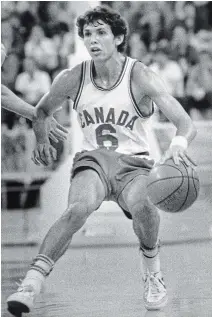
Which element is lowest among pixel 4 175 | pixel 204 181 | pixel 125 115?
pixel 125 115

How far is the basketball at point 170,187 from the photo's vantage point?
515 centimetres

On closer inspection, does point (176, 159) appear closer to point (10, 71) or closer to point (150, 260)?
point (150, 260)

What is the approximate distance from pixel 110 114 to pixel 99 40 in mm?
461

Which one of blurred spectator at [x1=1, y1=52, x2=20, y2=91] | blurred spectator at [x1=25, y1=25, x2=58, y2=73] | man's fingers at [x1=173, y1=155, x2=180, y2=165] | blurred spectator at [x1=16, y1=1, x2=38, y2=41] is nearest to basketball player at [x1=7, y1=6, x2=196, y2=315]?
man's fingers at [x1=173, y1=155, x2=180, y2=165]

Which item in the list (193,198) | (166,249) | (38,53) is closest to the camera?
(193,198)

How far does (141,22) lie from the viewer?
11961mm

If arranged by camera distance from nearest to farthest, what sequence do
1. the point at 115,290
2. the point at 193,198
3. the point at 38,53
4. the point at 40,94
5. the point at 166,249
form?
the point at 193,198, the point at 115,290, the point at 166,249, the point at 40,94, the point at 38,53

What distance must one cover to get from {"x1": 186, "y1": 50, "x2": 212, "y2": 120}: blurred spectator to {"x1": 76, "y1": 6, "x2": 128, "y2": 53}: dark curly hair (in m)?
5.36

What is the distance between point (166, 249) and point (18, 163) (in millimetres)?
3188

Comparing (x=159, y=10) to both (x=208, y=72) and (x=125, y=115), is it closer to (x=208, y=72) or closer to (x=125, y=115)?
(x=208, y=72)

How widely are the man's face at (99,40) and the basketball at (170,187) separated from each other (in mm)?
821

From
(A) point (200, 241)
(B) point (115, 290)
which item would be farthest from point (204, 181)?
(B) point (115, 290)

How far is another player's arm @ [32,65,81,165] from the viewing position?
18.3ft

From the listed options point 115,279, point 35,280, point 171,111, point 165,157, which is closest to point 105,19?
point 171,111
